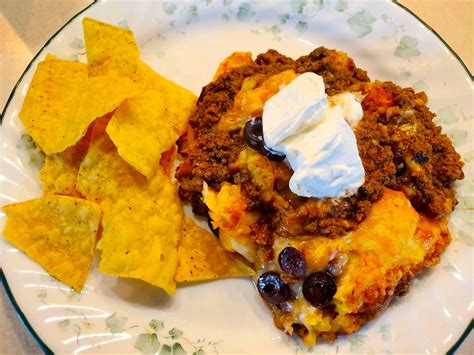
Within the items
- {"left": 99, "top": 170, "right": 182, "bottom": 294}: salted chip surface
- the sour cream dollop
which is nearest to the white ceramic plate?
{"left": 99, "top": 170, "right": 182, "bottom": 294}: salted chip surface

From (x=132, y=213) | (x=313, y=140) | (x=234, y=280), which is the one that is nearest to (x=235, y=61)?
(x=313, y=140)

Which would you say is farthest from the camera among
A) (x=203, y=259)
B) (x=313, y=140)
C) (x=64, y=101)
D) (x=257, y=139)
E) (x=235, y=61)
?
(x=235, y=61)

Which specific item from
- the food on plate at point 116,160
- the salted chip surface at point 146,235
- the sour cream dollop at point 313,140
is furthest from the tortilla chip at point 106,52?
the sour cream dollop at point 313,140

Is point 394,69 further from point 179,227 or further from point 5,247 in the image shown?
point 5,247

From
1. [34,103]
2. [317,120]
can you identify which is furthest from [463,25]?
[34,103]

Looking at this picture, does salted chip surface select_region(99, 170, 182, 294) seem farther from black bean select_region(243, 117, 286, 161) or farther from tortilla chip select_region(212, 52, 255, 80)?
tortilla chip select_region(212, 52, 255, 80)

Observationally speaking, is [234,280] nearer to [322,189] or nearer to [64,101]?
[322,189]
